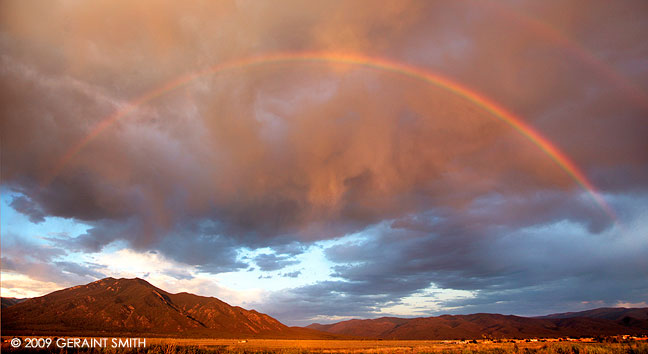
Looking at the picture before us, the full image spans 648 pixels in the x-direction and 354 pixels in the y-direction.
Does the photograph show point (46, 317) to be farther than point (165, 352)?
Yes

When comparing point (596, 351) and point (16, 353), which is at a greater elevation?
point (16, 353)

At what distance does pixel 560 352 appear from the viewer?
38.6 m

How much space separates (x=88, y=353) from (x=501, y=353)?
4062 cm

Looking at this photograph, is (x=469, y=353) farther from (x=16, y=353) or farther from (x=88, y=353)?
(x=16, y=353)

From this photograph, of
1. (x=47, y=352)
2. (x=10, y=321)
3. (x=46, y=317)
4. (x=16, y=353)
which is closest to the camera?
(x=16, y=353)

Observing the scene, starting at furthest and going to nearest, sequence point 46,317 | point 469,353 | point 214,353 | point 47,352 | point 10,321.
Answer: point 46,317 < point 10,321 < point 469,353 < point 214,353 < point 47,352

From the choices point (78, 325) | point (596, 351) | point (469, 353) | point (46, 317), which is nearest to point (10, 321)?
point (46, 317)

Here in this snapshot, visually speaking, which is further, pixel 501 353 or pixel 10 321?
pixel 10 321

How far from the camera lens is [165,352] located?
29672 millimetres

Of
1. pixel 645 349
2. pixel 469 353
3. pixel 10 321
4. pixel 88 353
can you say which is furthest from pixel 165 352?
pixel 10 321

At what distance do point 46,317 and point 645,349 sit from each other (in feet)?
831

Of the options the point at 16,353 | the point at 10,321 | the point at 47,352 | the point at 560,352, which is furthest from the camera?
the point at 10,321

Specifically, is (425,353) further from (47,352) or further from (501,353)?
(47,352)

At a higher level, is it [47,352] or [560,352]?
[47,352]
